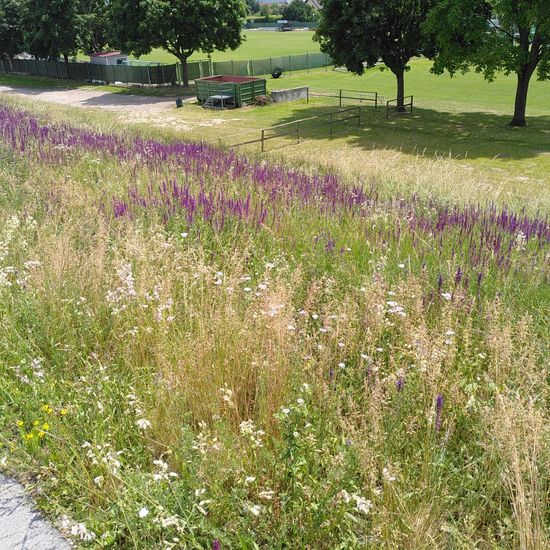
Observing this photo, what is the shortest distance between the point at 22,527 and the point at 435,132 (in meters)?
27.9

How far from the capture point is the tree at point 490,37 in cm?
2277

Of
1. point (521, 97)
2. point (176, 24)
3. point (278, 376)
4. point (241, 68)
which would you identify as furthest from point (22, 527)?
point (241, 68)

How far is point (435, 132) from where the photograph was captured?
90.4 feet

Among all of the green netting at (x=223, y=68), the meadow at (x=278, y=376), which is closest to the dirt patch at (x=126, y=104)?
the green netting at (x=223, y=68)

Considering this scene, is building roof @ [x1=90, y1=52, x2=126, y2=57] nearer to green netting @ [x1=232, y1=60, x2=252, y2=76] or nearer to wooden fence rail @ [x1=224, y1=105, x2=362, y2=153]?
green netting @ [x1=232, y1=60, x2=252, y2=76]

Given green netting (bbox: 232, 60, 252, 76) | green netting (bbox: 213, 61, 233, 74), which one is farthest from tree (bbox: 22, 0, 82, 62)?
green netting (bbox: 232, 60, 252, 76)

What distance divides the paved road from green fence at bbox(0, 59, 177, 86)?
49.4 metres

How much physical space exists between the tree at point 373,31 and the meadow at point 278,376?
24.5m

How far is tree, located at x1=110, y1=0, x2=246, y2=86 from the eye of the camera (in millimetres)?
36625

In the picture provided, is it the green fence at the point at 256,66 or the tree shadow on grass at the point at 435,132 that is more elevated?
the green fence at the point at 256,66

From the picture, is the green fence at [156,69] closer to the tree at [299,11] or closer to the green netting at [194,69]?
the green netting at [194,69]

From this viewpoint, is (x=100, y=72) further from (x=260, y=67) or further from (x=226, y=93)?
(x=226, y=93)

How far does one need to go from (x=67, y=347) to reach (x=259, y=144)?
21614 millimetres

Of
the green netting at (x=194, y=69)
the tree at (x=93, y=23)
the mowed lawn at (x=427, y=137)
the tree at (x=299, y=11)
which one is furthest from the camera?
the tree at (x=299, y=11)
